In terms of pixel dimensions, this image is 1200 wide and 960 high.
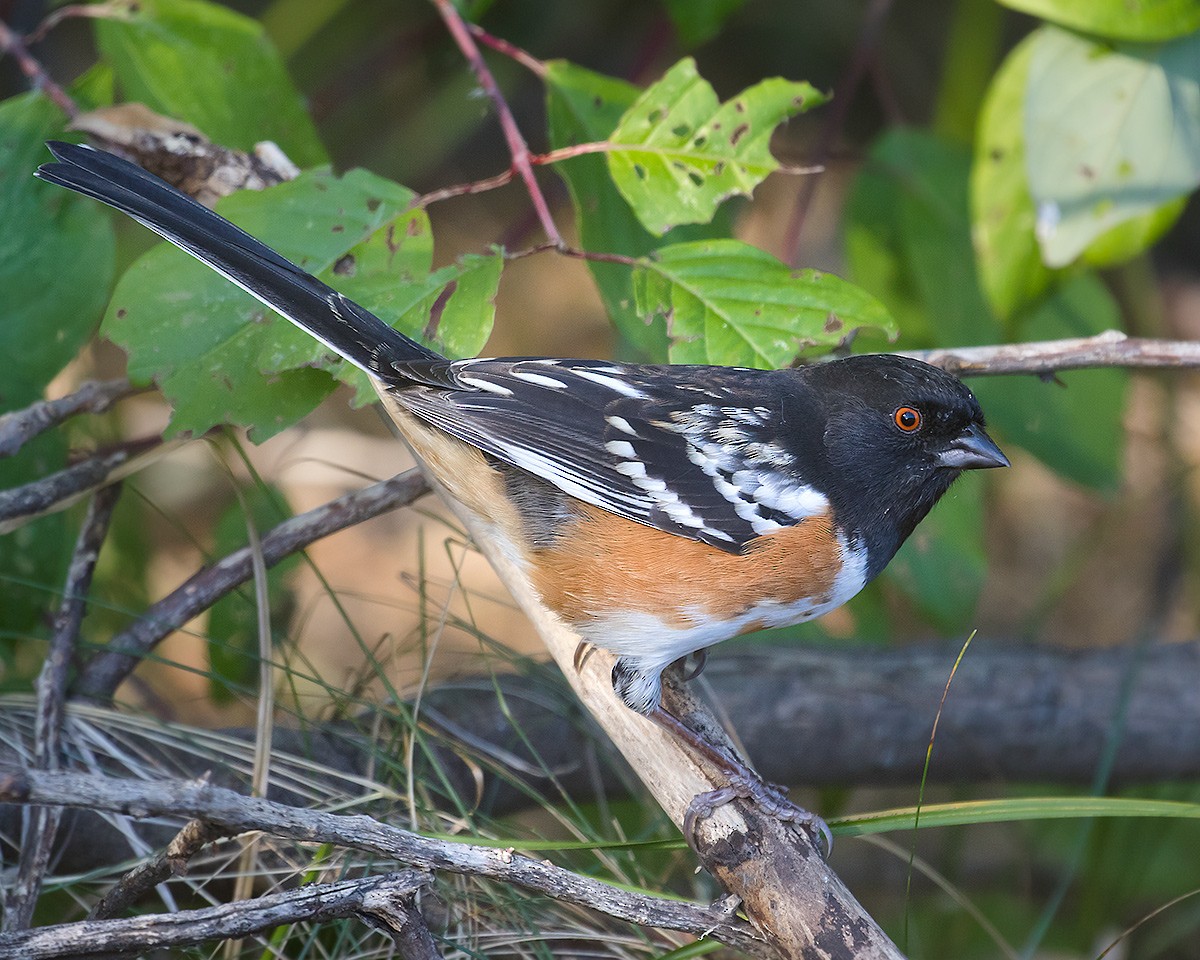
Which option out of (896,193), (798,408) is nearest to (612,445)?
(798,408)

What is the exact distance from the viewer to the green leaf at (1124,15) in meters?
2.17

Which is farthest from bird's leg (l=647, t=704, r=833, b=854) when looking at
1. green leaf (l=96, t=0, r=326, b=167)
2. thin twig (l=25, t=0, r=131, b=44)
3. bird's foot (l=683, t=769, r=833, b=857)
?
thin twig (l=25, t=0, r=131, b=44)

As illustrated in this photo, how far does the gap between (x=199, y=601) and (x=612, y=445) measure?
0.86 metres

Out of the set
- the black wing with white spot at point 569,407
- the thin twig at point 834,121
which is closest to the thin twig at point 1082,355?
the black wing with white spot at point 569,407

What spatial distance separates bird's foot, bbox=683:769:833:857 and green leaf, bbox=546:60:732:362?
78cm

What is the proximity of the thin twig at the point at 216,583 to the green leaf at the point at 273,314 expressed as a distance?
0.83 feet

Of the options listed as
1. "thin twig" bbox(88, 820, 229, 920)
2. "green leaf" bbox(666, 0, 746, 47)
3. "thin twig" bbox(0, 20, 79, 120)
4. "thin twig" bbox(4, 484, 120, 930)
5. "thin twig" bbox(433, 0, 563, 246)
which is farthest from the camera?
"green leaf" bbox(666, 0, 746, 47)

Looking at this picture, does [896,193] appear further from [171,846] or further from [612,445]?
[171,846]

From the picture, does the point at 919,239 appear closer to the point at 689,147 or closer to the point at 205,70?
the point at 689,147

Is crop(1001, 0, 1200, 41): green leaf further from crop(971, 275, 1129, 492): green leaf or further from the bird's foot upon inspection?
the bird's foot

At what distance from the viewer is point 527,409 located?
199 cm

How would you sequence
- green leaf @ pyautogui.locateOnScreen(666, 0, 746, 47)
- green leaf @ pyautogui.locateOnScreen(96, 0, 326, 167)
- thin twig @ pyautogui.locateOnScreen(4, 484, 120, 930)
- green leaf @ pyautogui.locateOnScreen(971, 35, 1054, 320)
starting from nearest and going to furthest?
thin twig @ pyautogui.locateOnScreen(4, 484, 120, 930) < green leaf @ pyautogui.locateOnScreen(96, 0, 326, 167) < green leaf @ pyautogui.locateOnScreen(971, 35, 1054, 320) < green leaf @ pyautogui.locateOnScreen(666, 0, 746, 47)

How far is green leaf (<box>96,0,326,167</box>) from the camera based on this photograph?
227 cm

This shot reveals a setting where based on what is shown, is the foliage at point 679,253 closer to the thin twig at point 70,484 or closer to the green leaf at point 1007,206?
the green leaf at point 1007,206
